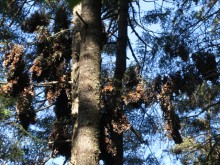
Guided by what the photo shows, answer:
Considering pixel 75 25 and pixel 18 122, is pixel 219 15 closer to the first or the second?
pixel 75 25

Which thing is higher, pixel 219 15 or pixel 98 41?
pixel 219 15

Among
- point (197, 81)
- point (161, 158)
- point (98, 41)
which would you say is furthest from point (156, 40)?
point (98, 41)

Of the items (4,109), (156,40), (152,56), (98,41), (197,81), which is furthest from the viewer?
(156,40)

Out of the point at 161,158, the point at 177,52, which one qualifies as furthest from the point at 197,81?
the point at 161,158

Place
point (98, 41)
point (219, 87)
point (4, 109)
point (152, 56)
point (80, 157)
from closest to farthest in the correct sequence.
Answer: point (80, 157)
point (98, 41)
point (4, 109)
point (219, 87)
point (152, 56)

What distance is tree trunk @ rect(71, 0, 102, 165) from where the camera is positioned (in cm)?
356

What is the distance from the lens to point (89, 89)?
3969 mm

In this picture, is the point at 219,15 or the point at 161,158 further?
the point at 161,158

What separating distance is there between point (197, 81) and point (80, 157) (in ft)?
11.8

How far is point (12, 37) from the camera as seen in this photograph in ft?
25.7

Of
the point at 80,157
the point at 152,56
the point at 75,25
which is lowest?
the point at 80,157

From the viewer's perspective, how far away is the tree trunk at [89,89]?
11.7 feet

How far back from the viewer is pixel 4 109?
5.83m

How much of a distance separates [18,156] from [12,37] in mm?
2622
